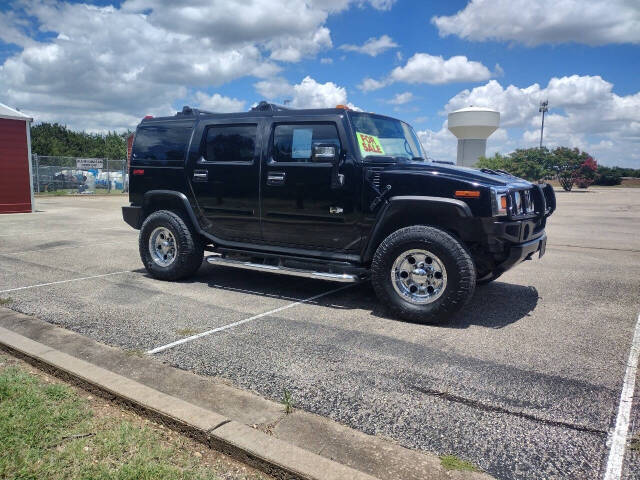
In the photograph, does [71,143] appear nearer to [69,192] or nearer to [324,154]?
[69,192]

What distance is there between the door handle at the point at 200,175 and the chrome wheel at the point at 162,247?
2.74 feet

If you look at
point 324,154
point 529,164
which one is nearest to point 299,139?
point 324,154

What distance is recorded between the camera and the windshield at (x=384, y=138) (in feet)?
17.9

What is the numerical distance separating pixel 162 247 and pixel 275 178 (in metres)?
2.09

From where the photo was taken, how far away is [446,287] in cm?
472

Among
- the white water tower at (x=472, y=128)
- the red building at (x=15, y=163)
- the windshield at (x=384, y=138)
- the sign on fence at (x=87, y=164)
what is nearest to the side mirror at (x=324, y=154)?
the windshield at (x=384, y=138)

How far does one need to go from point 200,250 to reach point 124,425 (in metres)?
3.81

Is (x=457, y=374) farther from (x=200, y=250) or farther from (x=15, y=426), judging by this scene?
(x=200, y=250)

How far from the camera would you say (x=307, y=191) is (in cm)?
554

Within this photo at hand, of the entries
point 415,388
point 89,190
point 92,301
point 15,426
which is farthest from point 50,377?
point 89,190

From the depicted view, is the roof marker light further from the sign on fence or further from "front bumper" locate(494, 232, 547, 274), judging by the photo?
the sign on fence

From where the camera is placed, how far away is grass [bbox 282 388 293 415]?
310 cm

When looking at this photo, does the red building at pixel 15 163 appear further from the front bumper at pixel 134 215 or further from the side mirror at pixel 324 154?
the side mirror at pixel 324 154

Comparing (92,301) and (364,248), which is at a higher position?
(364,248)
